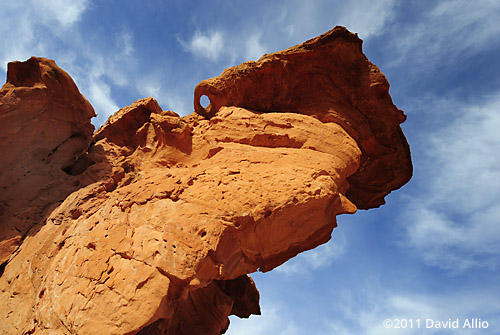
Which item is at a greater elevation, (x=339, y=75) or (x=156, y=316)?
(x=339, y=75)

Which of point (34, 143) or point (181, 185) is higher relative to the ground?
point (34, 143)

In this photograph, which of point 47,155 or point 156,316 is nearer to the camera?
point 156,316

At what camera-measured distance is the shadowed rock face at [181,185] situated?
5008 mm

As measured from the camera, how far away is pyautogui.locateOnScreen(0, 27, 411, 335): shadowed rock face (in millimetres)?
5008

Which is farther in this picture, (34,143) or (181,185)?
(34,143)

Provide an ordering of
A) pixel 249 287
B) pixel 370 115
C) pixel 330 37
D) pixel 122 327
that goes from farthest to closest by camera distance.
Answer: pixel 249 287, pixel 370 115, pixel 330 37, pixel 122 327

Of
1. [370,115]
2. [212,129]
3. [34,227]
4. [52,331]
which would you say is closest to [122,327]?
[52,331]

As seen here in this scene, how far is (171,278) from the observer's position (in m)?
4.81

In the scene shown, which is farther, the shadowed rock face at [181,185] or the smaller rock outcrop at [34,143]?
the smaller rock outcrop at [34,143]

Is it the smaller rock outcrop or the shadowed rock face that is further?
the smaller rock outcrop

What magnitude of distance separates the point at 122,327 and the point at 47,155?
522 centimetres

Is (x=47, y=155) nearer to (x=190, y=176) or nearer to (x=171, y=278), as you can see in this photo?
(x=190, y=176)

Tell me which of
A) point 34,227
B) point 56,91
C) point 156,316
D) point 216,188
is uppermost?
point 56,91

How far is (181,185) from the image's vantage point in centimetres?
609
